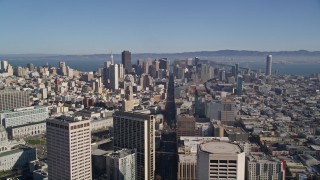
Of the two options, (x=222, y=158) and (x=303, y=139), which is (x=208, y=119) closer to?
(x=303, y=139)

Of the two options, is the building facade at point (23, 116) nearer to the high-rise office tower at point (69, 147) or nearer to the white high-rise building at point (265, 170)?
the high-rise office tower at point (69, 147)

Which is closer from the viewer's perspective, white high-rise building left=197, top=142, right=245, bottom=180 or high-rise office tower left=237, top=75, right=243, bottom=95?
white high-rise building left=197, top=142, right=245, bottom=180

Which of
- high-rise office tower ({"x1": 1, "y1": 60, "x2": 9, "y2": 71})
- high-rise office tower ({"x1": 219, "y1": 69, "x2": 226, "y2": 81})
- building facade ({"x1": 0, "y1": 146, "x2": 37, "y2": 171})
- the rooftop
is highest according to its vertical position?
high-rise office tower ({"x1": 1, "y1": 60, "x2": 9, "y2": 71})

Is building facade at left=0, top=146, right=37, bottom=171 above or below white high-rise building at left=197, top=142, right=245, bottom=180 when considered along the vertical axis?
below

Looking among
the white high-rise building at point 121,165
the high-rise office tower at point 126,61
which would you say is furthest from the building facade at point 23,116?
the high-rise office tower at point 126,61

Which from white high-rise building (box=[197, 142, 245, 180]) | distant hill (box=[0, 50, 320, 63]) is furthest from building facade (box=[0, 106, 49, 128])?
white high-rise building (box=[197, 142, 245, 180])

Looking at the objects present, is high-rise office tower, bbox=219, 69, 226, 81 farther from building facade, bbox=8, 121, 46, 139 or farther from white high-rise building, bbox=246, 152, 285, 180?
white high-rise building, bbox=246, 152, 285, 180
